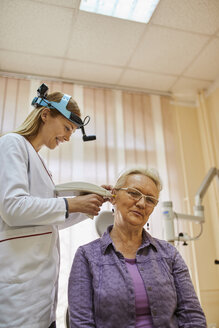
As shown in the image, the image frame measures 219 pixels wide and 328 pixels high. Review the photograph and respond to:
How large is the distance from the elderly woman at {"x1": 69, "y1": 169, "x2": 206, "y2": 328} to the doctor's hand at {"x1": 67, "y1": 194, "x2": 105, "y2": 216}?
0.77ft

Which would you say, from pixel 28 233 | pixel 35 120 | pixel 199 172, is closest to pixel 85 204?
pixel 28 233

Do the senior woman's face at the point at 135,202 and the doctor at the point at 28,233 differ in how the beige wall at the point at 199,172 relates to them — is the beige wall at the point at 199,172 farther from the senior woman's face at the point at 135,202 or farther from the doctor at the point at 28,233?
the doctor at the point at 28,233

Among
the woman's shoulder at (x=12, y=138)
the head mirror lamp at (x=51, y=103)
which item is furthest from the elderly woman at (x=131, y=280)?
the woman's shoulder at (x=12, y=138)

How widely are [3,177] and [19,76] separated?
7.21ft

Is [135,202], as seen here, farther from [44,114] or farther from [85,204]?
[44,114]

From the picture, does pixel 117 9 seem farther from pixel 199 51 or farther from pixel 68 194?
pixel 68 194

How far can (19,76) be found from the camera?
9.87 feet

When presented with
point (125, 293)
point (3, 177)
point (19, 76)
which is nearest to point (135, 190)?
point (125, 293)

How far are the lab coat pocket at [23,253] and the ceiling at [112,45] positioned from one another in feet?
6.20

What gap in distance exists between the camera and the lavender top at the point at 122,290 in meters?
1.17

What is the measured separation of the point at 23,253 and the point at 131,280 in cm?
48

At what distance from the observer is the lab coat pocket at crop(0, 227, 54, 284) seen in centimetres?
107

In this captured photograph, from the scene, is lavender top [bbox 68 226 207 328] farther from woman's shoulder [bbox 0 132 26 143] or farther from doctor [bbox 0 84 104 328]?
woman's shoulder [bbox 0 132 26 143]

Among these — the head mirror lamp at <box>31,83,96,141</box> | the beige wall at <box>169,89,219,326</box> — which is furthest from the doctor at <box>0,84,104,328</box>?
the beige wall at <box>169,89,219,326</box>
